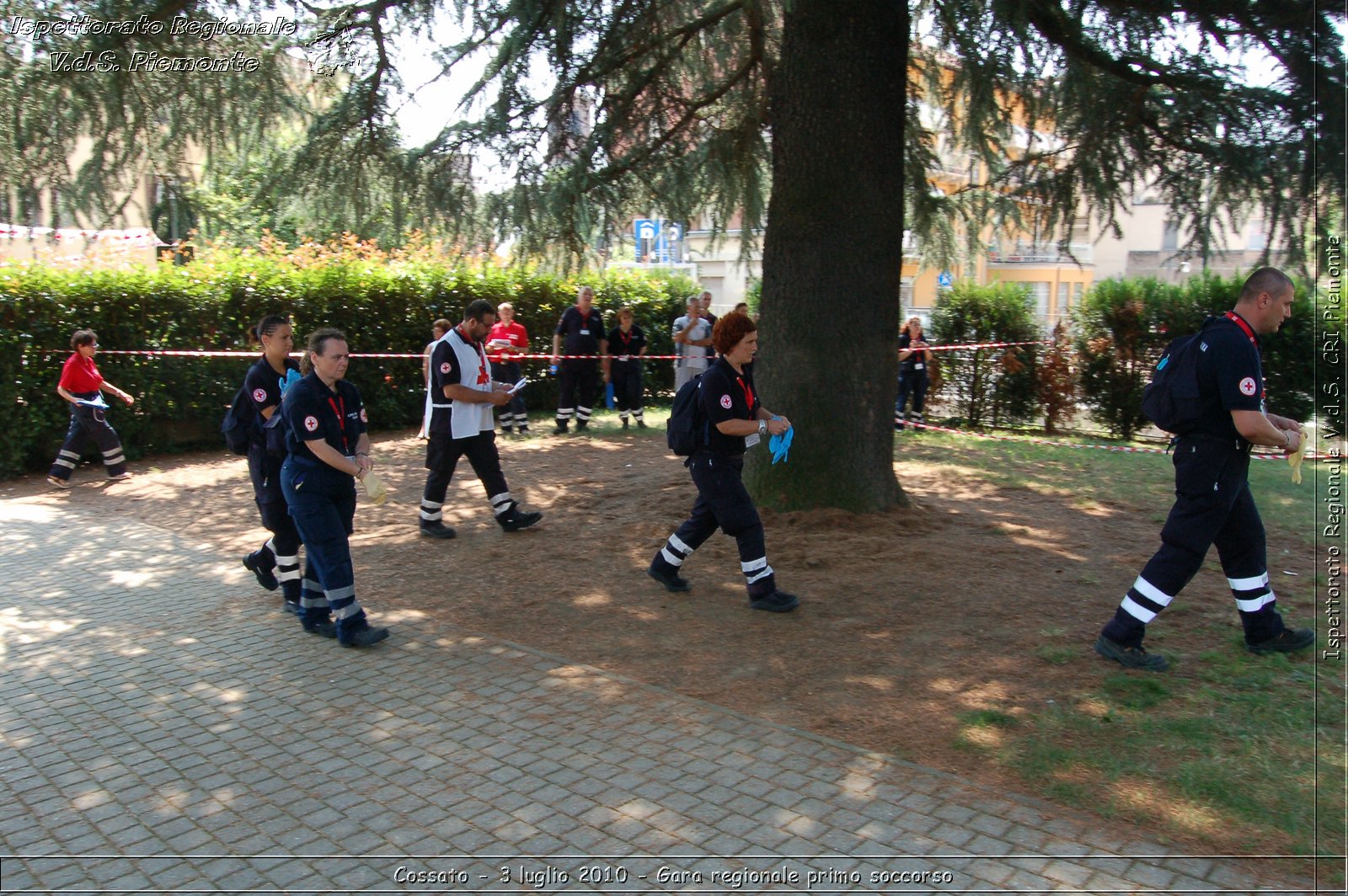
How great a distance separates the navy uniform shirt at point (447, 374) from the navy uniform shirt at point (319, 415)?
2137mm

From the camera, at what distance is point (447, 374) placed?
8.59 meters

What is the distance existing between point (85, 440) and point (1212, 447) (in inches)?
463

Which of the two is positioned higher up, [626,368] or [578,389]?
[626,368]

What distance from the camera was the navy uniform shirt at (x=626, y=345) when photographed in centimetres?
1606

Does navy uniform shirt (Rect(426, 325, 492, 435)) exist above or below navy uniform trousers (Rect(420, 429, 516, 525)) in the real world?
above

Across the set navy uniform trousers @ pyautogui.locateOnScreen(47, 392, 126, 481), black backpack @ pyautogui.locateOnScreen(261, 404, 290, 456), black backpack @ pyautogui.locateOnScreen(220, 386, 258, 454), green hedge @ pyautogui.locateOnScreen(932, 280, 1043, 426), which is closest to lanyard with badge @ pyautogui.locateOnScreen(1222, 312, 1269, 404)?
black backpack @ pyautogui.locateOnScreen(261, 404, 290, 456)

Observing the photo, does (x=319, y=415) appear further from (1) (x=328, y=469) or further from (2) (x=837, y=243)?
(2) (x=837, y=243)

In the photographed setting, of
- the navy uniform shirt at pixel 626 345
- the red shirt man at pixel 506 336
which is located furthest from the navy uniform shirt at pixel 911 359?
the red shirt man at pixel 506 336

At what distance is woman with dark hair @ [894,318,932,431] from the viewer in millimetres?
16359

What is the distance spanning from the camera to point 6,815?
14.2ft

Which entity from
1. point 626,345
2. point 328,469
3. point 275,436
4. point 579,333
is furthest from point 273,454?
point 626,345

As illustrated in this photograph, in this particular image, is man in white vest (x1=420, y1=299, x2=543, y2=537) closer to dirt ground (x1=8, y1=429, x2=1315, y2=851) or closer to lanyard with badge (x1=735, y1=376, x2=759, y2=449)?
dirt ground (x1=8, y1=429, x2=1315, y2=851)

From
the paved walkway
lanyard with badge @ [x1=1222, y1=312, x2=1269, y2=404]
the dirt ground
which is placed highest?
lanyard with badge @ [x1=1222, y1=312, x2=1269, y2=404]

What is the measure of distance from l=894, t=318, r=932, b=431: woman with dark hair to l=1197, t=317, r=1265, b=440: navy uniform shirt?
10.7 meters
